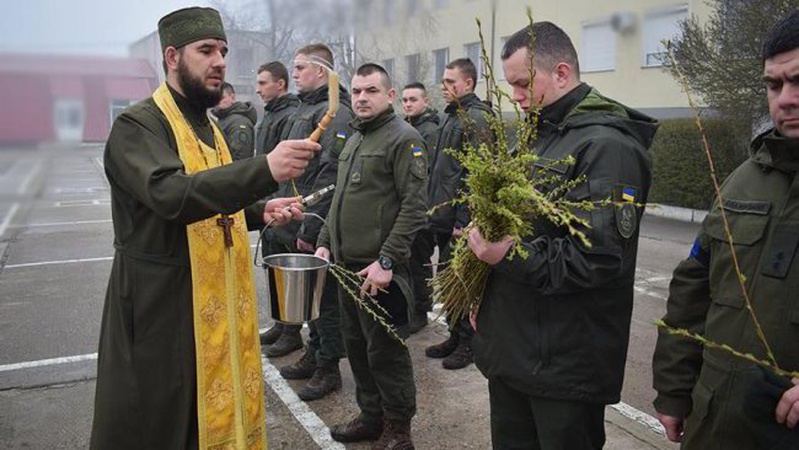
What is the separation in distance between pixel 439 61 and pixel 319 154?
16.6 meters

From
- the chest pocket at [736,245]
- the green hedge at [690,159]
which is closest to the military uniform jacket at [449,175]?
the chest pocket at [736,245]

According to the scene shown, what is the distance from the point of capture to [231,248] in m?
2.72

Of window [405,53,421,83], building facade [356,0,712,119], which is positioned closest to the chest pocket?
building facade [356,0,712,119]

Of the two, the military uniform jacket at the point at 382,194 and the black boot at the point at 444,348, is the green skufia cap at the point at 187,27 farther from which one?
the black boot at the point at 444,348

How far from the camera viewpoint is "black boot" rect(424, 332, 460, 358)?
5438 mm

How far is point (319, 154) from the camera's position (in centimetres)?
498

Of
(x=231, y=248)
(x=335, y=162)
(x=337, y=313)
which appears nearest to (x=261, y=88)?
(x=335, y=162)

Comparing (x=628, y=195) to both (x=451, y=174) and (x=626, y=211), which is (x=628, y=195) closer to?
(x=626, y=211)

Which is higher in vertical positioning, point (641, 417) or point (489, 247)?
point (489, 247)

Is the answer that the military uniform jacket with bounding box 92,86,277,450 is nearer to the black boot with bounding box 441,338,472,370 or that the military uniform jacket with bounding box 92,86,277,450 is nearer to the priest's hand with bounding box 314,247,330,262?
the priest's hand with bounding box 314,247,330,262

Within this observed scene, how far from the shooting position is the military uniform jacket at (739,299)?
74.6 inches

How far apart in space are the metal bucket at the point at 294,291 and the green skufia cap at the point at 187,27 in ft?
3.89

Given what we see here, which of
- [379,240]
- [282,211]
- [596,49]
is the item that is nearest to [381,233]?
[379,240]

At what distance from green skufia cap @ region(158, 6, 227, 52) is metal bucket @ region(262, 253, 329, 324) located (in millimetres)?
1184
